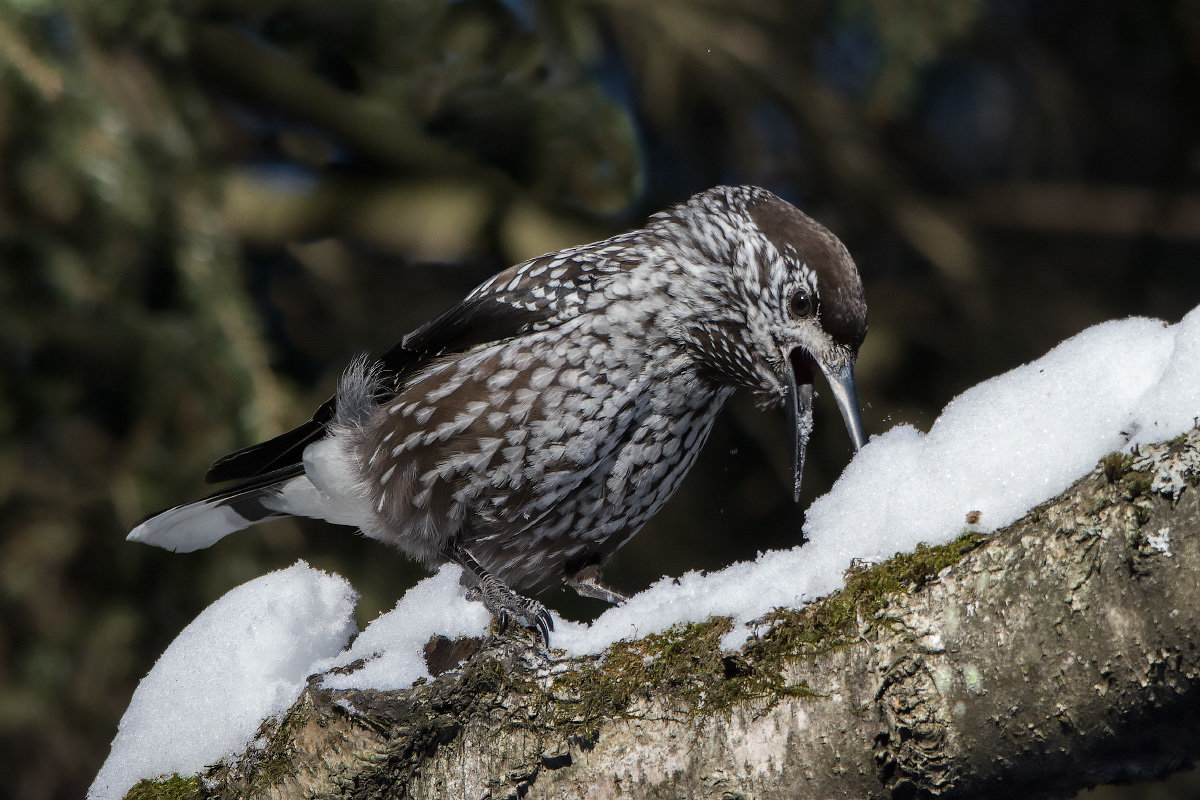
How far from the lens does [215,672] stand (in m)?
1.97

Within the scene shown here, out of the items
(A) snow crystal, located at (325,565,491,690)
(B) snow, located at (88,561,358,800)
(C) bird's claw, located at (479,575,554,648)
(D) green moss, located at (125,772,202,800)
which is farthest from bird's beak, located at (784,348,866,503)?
(D) green moss, located at (125,772,202,800)

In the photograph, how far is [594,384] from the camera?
2.36 metres

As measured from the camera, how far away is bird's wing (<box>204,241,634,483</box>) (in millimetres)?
2496

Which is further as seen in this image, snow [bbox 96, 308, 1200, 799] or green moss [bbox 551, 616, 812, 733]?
green moss [bbox 551, 616, 812, 733]

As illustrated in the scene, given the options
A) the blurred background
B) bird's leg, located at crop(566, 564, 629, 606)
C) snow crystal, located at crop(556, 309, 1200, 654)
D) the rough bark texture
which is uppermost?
the blurred background

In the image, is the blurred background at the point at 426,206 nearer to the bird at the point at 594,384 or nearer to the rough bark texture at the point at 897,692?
the bird at the point at 594,384

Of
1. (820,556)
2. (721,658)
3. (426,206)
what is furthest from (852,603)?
(426,206)

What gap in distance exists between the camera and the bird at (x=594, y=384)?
2.37 metres

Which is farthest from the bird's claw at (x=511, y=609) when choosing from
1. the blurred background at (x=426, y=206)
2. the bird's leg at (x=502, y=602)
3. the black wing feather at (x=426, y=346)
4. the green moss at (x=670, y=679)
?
the blurred background at (x=426, y=206)

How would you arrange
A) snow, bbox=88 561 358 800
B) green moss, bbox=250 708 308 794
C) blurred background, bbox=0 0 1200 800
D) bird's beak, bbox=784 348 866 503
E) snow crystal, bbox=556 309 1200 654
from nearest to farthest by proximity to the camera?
snow crystal, bbox=556 309 1200 654
green moss, bbox=250 708 308 794
snow, bbox=88 561 358 800
bird's beak, bbox=784 348 866 503
blurred background, bbox=0 0 1200 800

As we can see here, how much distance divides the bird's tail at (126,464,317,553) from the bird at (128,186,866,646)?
3 cm

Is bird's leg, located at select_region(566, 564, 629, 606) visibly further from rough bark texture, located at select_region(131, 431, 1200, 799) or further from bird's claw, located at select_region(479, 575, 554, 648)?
rough bark texture, located at select_region(131, 431, 1200, 799)

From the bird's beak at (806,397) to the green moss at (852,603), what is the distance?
804mm

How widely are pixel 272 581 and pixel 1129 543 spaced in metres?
1.58
